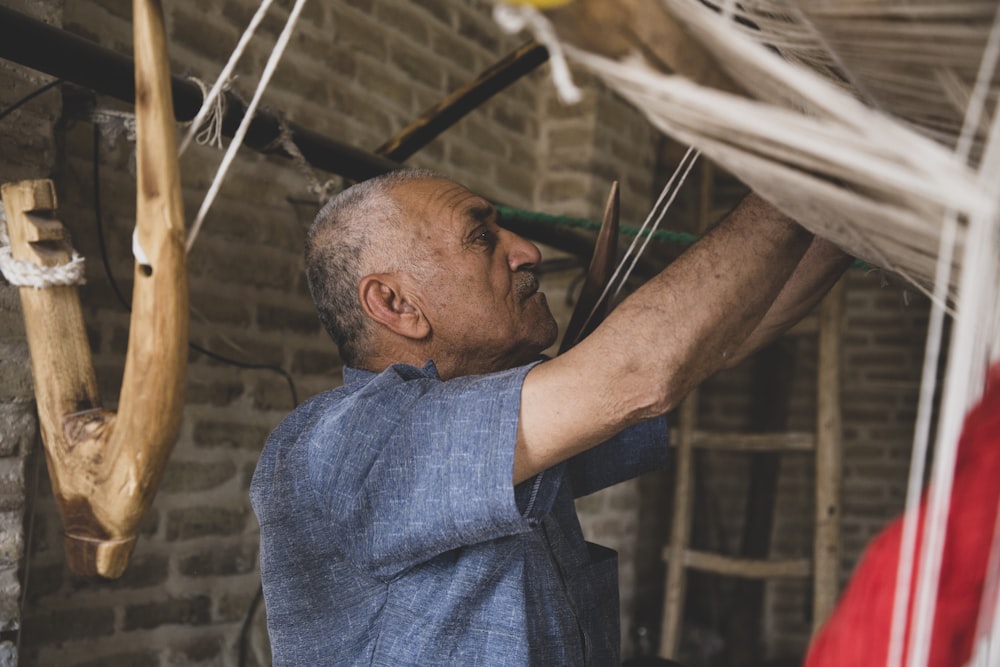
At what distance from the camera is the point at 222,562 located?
189 cm

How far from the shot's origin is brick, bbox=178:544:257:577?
1825 mm

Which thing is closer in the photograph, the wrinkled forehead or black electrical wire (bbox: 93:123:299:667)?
the wrinkled forehead

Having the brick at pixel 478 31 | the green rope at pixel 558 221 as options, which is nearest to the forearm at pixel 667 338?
the green rope at pixel 558 221

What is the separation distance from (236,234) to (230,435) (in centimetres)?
40

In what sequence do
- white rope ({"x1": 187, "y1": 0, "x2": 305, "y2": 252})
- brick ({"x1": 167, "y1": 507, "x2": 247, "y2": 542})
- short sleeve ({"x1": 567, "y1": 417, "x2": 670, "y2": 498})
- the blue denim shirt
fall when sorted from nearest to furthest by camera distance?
white rope ({"x1": 187, "y1": 0, "x2": 305, "y2": 252}), the blue denim shirt, short sleeve ({"x1": 567, "y1": 417, "x2": 670, "y2": 498}), brick ({"x1": 167, "y1": 507, "x2": 247, "y2": 542})

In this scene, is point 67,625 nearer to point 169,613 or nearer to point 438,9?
point 169,613

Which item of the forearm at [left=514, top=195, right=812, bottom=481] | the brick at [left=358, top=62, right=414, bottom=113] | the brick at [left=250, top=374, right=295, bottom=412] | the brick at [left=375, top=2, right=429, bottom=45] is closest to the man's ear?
the forearm at [left=514, top=195, right=812, bottom=481]

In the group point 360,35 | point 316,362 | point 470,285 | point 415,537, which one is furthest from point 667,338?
point 360,35

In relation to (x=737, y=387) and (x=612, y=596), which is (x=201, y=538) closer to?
(x=612, y=596)

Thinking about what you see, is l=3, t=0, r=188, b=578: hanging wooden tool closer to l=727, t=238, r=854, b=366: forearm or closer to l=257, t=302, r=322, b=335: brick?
l=727, t=238, r=854, b=366: forearm

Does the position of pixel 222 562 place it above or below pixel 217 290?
below

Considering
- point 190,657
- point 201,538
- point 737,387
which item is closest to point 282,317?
point 201,538

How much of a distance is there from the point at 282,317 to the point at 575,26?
1.63m

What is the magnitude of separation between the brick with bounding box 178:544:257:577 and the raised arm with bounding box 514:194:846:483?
3.78 feet
